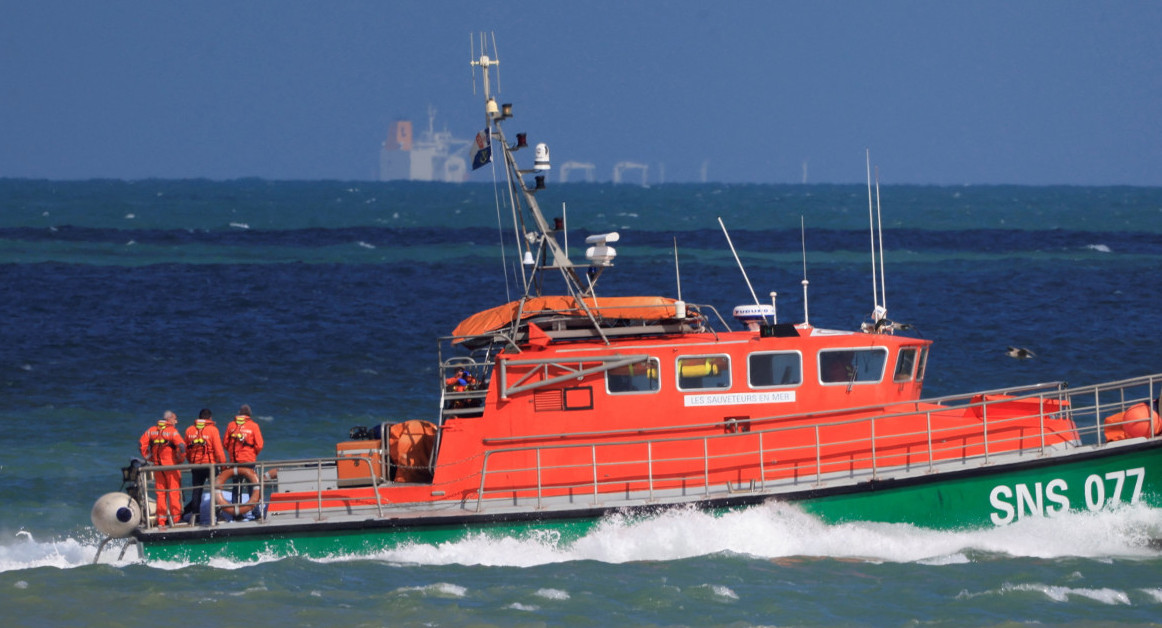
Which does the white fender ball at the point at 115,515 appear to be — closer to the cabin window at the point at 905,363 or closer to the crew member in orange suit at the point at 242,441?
the crew member in orange suit at the point at 242,441

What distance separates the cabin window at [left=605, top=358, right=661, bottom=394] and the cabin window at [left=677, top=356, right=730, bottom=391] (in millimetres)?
247

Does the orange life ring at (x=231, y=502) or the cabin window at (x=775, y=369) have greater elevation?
the cabin window at (x=775, y=369)

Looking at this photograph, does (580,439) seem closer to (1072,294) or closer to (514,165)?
(514,165)

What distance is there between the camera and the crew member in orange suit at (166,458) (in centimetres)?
1340

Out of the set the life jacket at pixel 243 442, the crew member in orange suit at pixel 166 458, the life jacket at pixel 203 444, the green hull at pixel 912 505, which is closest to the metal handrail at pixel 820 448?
the green hull at pixel 912 505

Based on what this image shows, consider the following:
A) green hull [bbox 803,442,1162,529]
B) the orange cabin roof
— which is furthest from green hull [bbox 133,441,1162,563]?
the orange cabin roof

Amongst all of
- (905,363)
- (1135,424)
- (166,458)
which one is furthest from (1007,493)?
(166,458)

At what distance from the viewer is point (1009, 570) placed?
12.6 metres

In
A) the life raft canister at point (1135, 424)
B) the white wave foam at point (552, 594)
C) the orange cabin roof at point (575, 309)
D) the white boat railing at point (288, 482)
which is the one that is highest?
the orange cabin roof at point (575, 309)

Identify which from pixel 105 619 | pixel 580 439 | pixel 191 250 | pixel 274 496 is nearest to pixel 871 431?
pixel 580 439

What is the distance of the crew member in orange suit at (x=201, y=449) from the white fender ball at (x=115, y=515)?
74 cm

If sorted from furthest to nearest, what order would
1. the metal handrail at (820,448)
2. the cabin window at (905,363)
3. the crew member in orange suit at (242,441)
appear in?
1. the crew member in orange suit at (242,441)
2. the cabin window at (905,363)
3. the metal handrail at (820,448)

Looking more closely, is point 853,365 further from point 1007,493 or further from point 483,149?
point 483,149

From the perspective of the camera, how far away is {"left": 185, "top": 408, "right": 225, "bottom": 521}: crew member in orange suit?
13562mm
